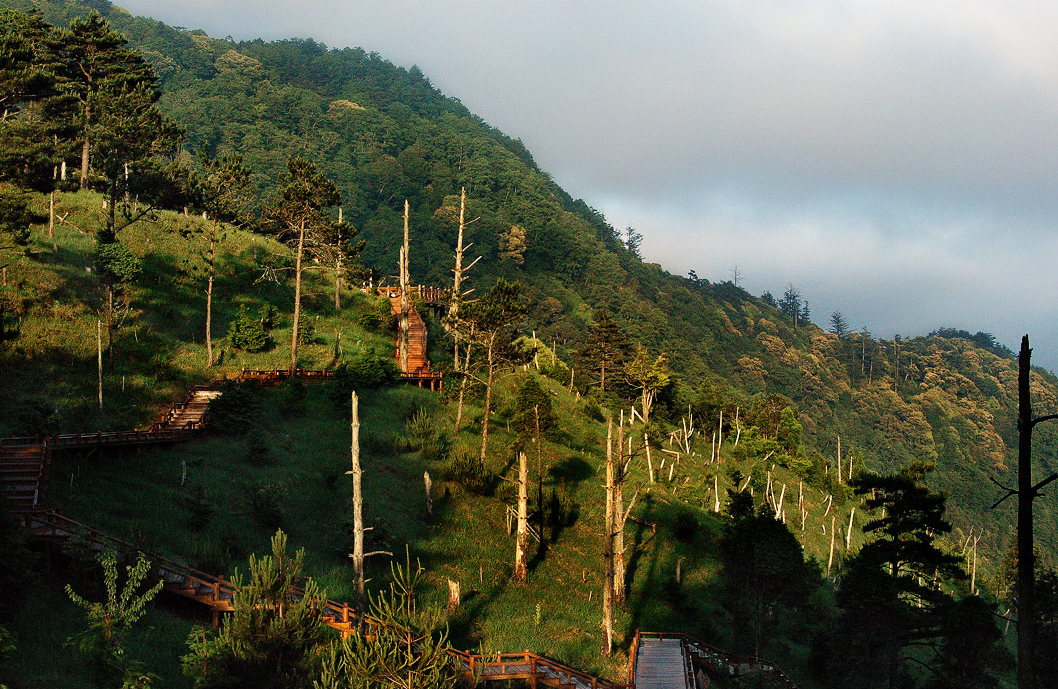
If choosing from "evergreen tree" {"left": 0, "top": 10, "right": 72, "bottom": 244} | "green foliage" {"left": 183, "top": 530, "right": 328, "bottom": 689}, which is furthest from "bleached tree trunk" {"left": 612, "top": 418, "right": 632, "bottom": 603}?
"evergreen tree" {"left": 0, "top": 10, "right": 72, "bottom": 244}

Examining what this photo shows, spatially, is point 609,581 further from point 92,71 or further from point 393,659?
point 92,71

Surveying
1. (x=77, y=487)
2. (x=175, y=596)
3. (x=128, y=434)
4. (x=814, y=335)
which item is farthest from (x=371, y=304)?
(x=814, y=335)

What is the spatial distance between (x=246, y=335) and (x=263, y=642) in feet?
115

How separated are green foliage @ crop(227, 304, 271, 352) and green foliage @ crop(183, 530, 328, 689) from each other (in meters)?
33.4

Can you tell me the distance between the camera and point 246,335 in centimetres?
4734

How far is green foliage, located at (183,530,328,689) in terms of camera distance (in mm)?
15055

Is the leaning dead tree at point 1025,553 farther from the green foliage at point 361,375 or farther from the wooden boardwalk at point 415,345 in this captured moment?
the wooden boardwalk at point 415,345

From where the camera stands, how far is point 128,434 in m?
31.2

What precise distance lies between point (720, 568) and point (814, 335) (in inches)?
6759

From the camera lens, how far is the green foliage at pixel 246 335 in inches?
1857

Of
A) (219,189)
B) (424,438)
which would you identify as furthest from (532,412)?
(219,189)

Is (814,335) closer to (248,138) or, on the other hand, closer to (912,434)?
(912,434)

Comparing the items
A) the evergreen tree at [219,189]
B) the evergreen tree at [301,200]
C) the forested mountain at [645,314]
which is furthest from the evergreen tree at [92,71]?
the forested mountain at [645,314]

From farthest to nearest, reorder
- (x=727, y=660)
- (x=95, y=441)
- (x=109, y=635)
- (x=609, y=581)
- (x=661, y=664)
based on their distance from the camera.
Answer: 1. (x=727, y=660)
2. (x=95, y=441)
3. (x=609, y=581)
4. (x=661, y=664)
5. (x=109, y=635)
